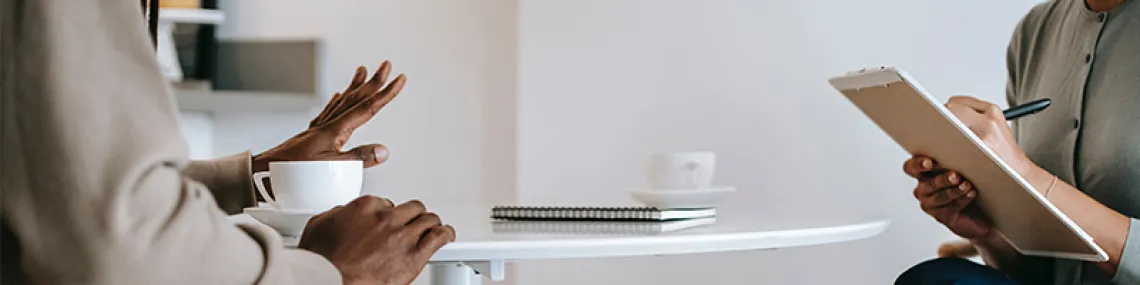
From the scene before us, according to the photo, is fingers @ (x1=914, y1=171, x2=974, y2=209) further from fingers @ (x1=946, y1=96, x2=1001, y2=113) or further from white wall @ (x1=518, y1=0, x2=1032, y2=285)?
white wall @ (x1=518, y1=0, x2=1032, y2=285)

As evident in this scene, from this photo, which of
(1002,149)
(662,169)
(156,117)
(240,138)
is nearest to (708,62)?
(662,169)

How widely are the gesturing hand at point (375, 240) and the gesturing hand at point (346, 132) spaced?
330mm

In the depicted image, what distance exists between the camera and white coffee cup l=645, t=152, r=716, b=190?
1.22 meters

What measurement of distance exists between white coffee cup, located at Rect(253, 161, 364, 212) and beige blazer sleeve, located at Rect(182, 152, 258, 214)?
173 millimetres

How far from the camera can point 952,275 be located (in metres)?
1.10

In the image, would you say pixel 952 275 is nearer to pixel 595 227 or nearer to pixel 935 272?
pixel 935 272

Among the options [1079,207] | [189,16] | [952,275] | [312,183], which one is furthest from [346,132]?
[189,16]

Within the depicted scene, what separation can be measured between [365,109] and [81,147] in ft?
1.80

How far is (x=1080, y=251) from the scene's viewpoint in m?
1.02

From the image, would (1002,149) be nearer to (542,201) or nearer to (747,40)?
(747,40)

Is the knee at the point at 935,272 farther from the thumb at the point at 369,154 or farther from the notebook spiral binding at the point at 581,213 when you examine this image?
the thumb at the point at 369,154

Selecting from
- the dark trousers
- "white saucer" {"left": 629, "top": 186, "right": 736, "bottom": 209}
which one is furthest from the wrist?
"white saucer" {"left": 629, "top": 186, "right": 736, "bottom": 209}

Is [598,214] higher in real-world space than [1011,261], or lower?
higher

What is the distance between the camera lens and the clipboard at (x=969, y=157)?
0.93 metres
